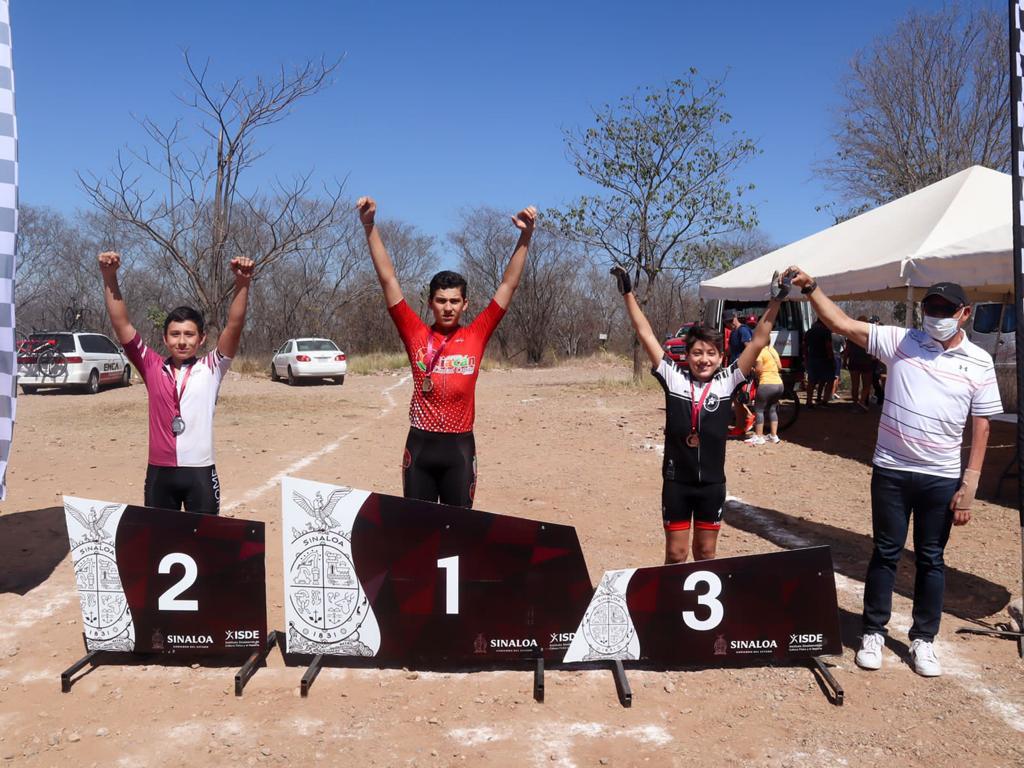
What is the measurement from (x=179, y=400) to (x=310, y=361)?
21.6m

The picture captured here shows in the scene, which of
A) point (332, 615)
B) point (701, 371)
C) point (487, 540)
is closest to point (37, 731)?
point (332, 615)

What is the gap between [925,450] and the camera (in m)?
3.84

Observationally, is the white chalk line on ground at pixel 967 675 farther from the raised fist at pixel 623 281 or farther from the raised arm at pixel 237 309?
the raised arm at pixel 237 309

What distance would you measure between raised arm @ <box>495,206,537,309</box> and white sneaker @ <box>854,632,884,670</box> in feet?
8.26

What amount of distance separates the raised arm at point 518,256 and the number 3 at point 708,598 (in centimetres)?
166

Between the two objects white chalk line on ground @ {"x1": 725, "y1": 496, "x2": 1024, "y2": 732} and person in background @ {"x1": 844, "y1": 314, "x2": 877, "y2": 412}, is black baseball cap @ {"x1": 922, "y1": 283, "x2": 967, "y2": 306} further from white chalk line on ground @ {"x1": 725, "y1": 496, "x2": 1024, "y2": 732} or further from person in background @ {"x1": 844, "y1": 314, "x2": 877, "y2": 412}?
person in background @ {"x1": 844, "y1": 314, "x2": 877, "y2": 412}

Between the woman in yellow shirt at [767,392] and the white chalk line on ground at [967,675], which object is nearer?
the white chalk line on ground at [967,675]

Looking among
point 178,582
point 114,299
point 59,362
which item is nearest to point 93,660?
point 178,582

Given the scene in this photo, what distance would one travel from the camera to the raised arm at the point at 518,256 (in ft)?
13.3

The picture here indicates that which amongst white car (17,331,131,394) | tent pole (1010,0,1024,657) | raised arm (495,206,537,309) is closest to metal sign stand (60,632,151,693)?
raised arm (495,206,537,309)

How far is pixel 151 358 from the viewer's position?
13.3 feet

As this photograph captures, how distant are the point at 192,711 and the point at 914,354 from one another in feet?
12.5

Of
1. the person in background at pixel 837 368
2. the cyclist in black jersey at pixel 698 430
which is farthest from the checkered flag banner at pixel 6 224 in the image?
the person in background at pixel 837 368

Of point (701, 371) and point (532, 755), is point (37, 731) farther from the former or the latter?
point (701, 371)
